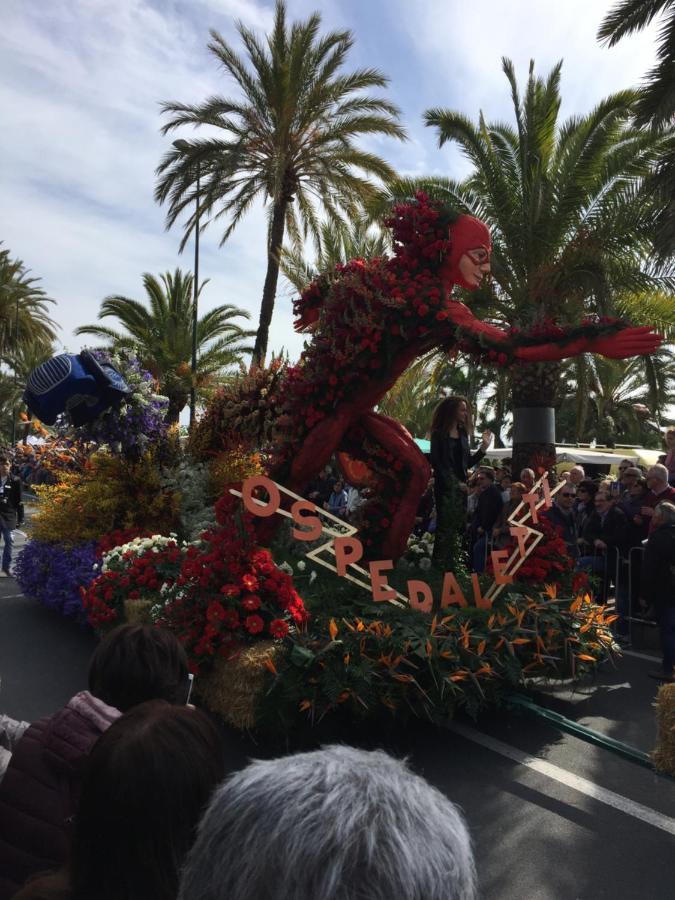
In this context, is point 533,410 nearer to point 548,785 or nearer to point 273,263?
point 273,263

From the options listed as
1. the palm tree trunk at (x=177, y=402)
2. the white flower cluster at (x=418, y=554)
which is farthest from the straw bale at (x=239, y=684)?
the palm tree trunk at (x=177, y=402)

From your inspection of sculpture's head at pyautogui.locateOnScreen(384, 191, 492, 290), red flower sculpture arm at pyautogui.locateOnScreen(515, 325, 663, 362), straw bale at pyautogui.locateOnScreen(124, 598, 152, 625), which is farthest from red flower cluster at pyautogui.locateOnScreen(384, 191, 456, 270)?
straw bale at pyautogui.locateOnScreen(124, 598, 152, 625)

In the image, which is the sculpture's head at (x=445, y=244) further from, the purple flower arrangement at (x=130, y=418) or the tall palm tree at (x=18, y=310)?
the tall palm tree at (x=18, y=310)

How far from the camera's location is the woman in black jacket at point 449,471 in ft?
23.7

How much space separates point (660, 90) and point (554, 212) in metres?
2.96

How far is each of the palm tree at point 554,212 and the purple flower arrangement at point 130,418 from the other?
246 inches

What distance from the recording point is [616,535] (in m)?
7.70

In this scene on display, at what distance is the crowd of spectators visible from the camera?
90 centimetres

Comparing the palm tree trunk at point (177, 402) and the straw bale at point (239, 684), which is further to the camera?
the palm tree trunk at point (177, 402)

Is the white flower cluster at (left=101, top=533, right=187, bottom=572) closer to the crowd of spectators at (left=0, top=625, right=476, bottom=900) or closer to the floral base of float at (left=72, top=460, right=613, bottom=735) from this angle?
the floral base of float at (left=72, top=460, right=613, bottom=735)

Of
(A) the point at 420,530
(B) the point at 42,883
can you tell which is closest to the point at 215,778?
(B) the point at 42,883

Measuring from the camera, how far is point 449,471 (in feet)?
23.9

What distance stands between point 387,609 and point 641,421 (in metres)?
28.9

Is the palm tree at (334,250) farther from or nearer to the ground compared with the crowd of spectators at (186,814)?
farther from the ground
